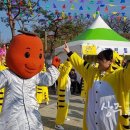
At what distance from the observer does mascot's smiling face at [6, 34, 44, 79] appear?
16.4 feet

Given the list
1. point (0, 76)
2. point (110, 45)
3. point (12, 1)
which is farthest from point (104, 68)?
point (12, 1)

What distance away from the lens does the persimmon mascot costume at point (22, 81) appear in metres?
4.89

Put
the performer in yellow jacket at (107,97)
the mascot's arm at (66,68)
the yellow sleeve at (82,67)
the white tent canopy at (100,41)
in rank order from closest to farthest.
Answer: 1. the performer in yellow jacket at (107,97)
2. the yellow sleeve at (82,67)
3. the mascot's arm at (66,68)
4. the white tent canopy at (100,41)

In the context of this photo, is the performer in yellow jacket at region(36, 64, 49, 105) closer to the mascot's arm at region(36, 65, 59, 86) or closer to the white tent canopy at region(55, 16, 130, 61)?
the white tent canopy at region(55, 16, 130, 61)

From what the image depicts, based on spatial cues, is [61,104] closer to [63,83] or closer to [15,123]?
[63,83]

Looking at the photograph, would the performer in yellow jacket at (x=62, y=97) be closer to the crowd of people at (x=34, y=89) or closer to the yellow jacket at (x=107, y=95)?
the crowd of people at (x=34, y=89)

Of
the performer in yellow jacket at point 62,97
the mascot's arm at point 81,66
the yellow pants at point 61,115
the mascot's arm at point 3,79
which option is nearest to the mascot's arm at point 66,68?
the performer in yellow jacket at point 62,97

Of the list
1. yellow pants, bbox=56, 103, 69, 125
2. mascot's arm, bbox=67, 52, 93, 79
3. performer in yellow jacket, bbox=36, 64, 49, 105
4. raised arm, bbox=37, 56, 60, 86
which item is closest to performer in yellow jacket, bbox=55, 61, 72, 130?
yellow pants, bbox=56, 103, 69, 125

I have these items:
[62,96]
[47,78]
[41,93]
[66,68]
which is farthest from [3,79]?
[41,93]

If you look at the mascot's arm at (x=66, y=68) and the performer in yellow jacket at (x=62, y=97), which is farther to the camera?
the performer in yellow jacket at (x=62, y=97)

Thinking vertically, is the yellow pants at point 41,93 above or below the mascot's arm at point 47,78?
below

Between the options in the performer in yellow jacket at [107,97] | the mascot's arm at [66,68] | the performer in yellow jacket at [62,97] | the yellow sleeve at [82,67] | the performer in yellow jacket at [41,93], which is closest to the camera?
the performer in yellow jacket at [107,97]

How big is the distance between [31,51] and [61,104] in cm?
364

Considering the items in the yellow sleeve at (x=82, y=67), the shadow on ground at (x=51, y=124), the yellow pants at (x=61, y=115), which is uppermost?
the yellow sleeve at (x=82, y=67)
